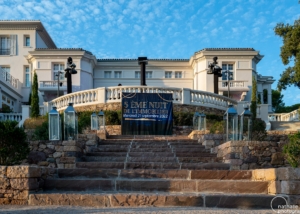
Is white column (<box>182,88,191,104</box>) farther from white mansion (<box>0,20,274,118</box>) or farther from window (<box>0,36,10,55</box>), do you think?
window (<box>0,36,10,55</box>)

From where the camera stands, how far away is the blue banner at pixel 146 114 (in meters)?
A: 16.3

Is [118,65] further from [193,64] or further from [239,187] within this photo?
[239,187]

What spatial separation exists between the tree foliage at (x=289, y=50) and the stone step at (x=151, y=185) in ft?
39.7

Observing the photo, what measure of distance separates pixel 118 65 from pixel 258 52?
12.7m

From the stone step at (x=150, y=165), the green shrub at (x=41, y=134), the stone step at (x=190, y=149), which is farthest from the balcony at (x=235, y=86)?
the stone step at (x=150, y=165)

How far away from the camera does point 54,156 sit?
8.45 metres

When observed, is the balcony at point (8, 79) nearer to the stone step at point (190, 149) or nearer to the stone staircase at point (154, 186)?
the stone step at point (190, 149)

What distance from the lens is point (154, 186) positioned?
629cm

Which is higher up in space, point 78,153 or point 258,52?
point 258,52

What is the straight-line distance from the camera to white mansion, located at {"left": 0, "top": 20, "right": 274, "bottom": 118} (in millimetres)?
29641

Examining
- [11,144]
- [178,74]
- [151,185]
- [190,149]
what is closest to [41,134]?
[11,144]

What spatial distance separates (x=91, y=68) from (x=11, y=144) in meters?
25.1

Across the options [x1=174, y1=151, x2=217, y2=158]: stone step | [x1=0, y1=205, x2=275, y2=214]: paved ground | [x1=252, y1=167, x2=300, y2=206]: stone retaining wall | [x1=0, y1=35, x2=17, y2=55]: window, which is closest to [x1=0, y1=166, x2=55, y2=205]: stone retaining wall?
[x1=0, y1=205, x2=275, y2=214]: paved ground

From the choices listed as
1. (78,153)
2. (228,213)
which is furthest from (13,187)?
(228,213)
